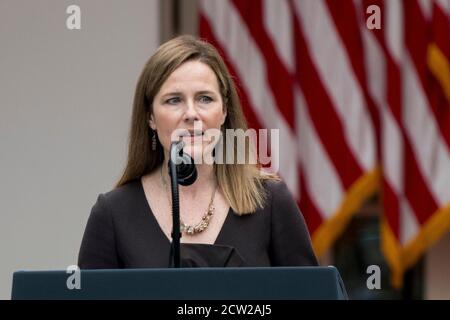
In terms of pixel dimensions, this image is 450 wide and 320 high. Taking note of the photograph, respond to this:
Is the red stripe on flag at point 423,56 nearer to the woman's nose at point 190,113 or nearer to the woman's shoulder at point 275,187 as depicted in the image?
the woman's shoulder at point 275,187

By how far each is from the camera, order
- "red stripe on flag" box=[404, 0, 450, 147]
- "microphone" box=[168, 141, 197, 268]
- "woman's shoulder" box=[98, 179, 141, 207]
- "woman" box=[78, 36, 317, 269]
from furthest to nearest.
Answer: "red stripe on flag" box=[404, 0, 450, 147]
"woman's shoulder" box=[98, 179, 141, 207]
"woman" box=[78, 36, 317, 269]
"microphone" box=[168, 141, 197, 268]

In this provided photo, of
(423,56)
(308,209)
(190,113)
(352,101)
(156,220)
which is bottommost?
(308,209)

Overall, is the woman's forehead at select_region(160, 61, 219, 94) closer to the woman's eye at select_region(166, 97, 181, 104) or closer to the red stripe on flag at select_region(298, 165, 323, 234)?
the woman's eye at select_region(166, 97, 181, 104)

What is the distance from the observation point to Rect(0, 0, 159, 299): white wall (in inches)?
→ 156

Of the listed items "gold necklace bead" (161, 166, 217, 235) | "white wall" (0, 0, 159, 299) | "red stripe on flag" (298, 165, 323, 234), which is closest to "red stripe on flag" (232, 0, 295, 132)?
"red stripe on flag" (298, 165, 323, 234)

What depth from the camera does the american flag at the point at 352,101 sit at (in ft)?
12.7

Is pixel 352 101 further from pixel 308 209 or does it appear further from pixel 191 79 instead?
pixel 191 79

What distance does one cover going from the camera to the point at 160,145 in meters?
2.10

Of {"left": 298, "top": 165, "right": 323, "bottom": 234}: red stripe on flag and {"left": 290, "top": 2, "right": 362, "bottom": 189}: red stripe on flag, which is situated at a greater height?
{"left": 290, "top": 2, "right": 362, "bottom": 189}: red stripe on flag

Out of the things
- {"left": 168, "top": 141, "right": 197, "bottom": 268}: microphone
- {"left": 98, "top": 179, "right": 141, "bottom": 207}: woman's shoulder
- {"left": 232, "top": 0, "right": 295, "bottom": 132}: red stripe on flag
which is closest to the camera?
{"left": 168, "top": 141, "right": 197, "bottom": 268}: microphone

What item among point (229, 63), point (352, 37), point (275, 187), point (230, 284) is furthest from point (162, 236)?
point (352, 37)

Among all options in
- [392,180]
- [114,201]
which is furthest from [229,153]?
[392,180]

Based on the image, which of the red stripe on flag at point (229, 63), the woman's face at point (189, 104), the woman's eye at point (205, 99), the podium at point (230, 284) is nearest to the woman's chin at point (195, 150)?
the woman's face at point (189, 104)

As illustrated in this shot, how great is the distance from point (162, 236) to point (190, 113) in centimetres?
25
